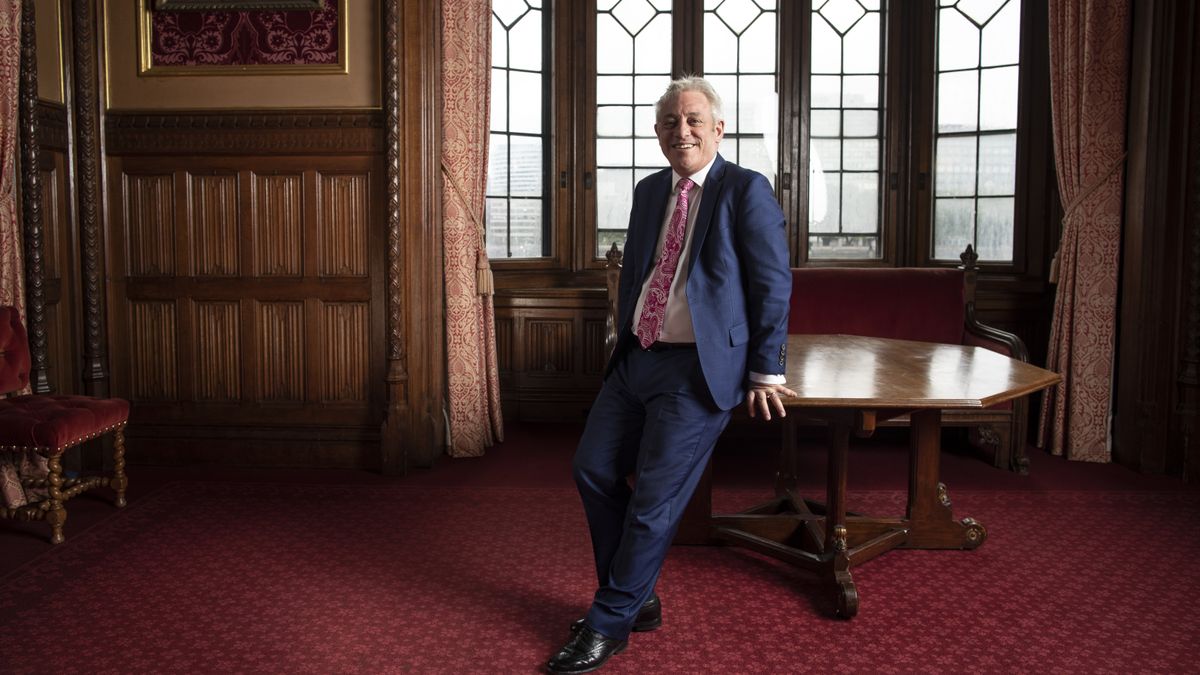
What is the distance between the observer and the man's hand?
9.05 feet

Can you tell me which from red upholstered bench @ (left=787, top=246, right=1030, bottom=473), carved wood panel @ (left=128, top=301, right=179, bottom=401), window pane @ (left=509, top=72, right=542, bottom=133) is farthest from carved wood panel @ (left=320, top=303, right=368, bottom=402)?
red upholstered bench @ (left=787, top=246, right=1030, bottom=473)

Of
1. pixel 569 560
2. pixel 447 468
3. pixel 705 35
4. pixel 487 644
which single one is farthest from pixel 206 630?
pixel 705 35

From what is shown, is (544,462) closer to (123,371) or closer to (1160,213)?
(123,371)

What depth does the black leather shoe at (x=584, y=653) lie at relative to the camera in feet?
8.91

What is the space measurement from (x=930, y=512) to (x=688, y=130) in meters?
1.88

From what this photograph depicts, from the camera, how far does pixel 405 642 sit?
2.95 m

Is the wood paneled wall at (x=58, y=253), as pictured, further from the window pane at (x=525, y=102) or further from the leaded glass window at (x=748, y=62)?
the leaded glass window at (x=748, y=62)

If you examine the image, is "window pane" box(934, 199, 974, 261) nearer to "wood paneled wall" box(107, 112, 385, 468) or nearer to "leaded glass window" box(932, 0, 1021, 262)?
"leaded glass window" box(932, 0, 1021, 262)

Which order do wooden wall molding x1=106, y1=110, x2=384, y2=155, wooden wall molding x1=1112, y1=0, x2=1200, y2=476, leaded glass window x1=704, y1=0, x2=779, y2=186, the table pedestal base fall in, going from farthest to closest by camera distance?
1. leaded glass window x1=704, y1=0, x2=779, y2=186
2. wooden wall molding x1=106, y1=110, x2=384, y2=155
3. wooden wall molding x1=1112, y1=0, x2=1200, y2=476
4. the table pedestal base

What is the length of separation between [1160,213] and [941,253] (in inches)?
56.9

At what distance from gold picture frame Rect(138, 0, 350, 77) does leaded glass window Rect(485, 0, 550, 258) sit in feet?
4.47

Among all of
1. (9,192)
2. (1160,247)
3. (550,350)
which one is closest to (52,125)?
(9,192)

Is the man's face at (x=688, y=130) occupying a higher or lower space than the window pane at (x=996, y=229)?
higher

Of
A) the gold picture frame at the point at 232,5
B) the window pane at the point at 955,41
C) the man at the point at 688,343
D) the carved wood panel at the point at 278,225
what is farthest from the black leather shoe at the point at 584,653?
the window pane at the point at 955,41
